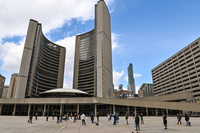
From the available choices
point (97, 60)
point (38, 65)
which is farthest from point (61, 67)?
point (97, 60)

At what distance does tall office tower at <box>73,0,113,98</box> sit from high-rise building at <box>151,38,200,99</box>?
148ft

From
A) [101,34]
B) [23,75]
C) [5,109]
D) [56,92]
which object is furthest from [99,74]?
[5,109]

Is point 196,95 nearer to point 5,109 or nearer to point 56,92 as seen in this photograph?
Answer: point 56,92

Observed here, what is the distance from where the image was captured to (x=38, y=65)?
107562 millimetres

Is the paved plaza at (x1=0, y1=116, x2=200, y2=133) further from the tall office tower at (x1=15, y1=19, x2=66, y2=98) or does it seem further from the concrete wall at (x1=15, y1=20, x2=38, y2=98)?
the tall office tower at (x1=15, y1=19, x2=66, y2=98)

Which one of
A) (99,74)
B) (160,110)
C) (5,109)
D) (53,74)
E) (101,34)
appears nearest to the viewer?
(160,110)

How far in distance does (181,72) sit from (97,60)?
5848 cm

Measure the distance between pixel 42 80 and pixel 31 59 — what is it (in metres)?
30.8

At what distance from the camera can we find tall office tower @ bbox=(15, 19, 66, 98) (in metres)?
84.6

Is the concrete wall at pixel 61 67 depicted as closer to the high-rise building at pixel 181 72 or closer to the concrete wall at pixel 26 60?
the concrete wall at pixel 26 60

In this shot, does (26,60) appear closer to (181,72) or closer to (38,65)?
(38,65)

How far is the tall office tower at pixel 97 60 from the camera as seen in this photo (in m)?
96.1

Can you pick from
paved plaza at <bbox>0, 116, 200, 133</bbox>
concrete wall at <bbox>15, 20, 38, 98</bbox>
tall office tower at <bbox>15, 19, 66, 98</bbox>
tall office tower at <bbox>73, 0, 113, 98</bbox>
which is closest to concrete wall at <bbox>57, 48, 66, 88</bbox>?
tall office tower at <bbox>15, 19, 66, 98</bbox>

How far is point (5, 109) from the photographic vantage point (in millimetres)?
57469
